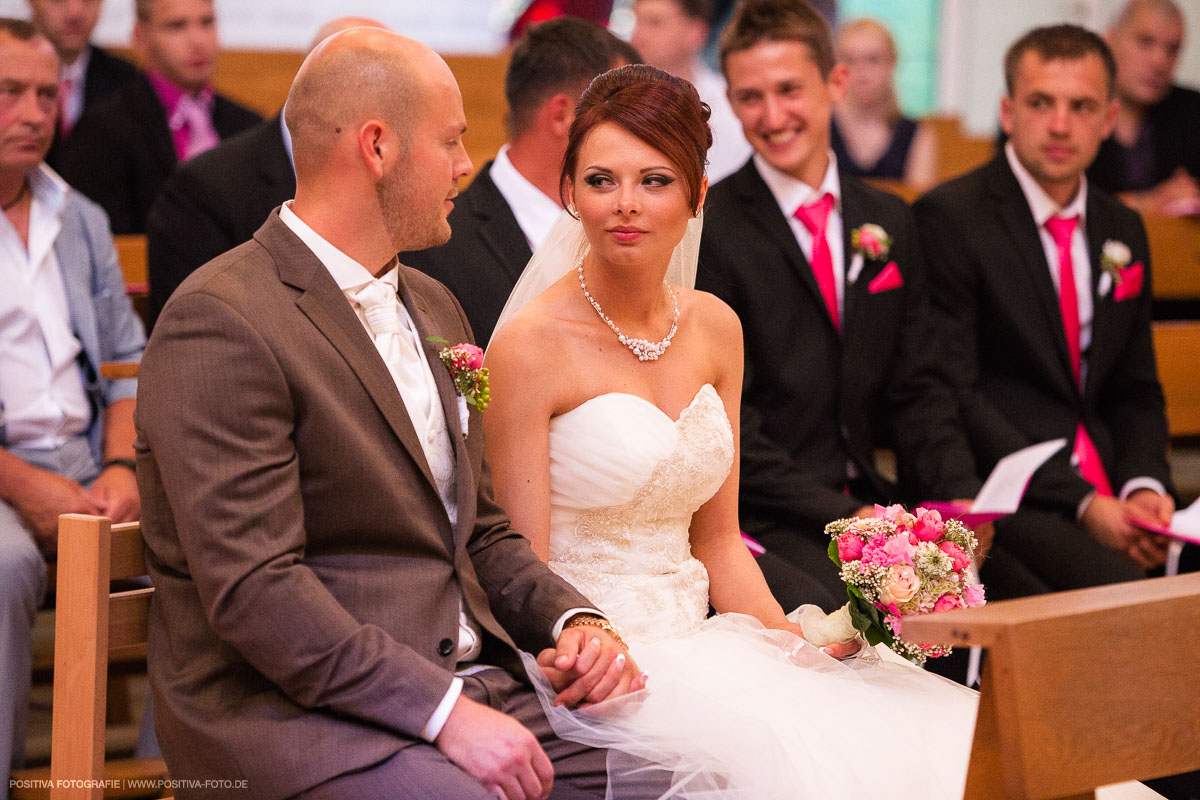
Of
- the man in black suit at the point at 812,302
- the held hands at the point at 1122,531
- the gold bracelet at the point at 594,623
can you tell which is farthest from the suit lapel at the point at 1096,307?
the gold bracelet at the point at 594,623

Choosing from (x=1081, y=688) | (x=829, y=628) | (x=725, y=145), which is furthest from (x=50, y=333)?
(x=725, y=145)

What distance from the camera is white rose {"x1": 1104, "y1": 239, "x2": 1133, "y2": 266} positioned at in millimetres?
4035

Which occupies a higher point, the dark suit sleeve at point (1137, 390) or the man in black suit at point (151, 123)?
the man in black suit at point (151, 123)

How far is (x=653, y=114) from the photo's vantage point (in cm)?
246

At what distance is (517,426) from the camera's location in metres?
2.43

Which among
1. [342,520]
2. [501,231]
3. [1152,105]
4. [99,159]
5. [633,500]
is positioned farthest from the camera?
[1152,105]

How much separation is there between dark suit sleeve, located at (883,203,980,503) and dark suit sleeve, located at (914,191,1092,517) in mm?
64

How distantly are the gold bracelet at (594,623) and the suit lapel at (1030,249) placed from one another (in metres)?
2.34

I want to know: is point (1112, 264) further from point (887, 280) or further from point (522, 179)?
point (522, 179)

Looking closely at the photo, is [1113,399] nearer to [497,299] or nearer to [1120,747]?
[497,299]

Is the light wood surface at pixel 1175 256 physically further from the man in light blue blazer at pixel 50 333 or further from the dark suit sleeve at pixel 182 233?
the man in light blue blazer at pixel 50 333

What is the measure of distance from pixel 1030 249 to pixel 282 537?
292cm

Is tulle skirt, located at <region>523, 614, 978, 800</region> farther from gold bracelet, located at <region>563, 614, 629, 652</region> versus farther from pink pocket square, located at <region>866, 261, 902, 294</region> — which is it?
pink pocket square, located at <region>866, 261, 902, 294</region>

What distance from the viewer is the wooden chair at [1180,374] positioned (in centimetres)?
470
